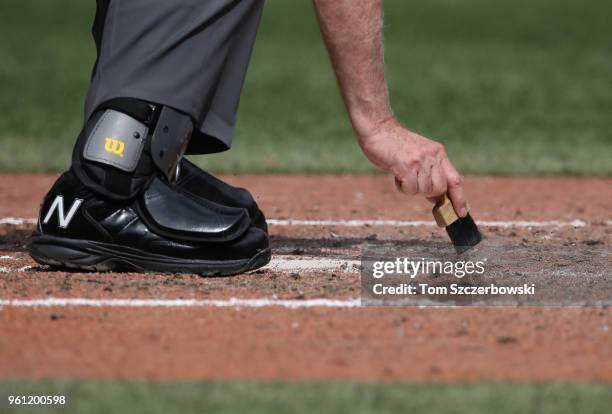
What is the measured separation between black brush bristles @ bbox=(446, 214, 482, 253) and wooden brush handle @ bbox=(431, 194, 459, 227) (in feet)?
0.15

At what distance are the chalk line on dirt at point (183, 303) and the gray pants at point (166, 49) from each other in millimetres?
562

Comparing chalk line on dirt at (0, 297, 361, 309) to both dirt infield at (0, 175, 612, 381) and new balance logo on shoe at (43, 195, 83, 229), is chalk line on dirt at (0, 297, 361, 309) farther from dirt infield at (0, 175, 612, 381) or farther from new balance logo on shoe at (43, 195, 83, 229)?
new balance logo on shoe at (43, 195, 83, 229)

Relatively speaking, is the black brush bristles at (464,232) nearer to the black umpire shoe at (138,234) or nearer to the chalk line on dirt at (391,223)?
the black umpire shoe at (138,234)

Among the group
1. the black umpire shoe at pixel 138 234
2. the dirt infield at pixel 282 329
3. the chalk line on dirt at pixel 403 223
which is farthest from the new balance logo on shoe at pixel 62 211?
the chalk line on dirt at pixel 403 223

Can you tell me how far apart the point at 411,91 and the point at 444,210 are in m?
4.89

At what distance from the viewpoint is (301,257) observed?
3.60 m

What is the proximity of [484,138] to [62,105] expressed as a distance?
261cm

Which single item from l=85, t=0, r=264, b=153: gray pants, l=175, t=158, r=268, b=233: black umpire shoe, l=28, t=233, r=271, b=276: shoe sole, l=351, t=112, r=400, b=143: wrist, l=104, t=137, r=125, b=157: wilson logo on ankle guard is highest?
l=85, t=0, r=264, b=153: gray pants

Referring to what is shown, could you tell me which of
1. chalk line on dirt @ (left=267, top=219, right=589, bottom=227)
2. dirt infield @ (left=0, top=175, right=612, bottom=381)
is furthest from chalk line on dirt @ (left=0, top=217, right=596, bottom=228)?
dirt infield @ (left=0, top=175, right=612, bottom=381)

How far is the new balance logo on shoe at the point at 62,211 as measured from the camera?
127 inches

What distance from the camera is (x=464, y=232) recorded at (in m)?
3.34

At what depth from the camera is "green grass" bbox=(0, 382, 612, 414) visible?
84.5 inches

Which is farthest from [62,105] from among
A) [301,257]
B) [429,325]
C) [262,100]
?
[429,325]

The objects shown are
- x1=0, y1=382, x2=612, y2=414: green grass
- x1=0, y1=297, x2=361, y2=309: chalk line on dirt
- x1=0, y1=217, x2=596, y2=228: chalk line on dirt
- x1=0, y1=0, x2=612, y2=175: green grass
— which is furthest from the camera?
x1=0, y1=0, x2=612, y2=175: green grass
